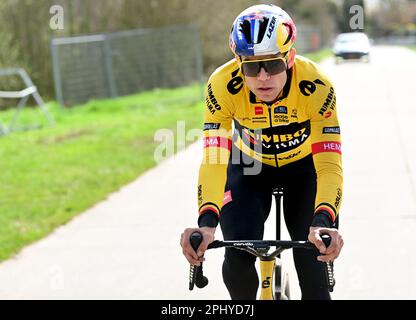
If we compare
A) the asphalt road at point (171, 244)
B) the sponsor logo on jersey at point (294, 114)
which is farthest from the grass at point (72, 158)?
the sponsor logo on jersey at point (294, 114)

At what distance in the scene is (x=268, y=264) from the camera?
3.36 meters

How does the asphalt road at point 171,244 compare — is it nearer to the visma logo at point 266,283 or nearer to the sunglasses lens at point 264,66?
the visma logo at point 266,283

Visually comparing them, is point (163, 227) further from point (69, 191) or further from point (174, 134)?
point (174, 134)

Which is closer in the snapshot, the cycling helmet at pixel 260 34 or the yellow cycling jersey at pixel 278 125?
the cycling helmet at pixel 260 34

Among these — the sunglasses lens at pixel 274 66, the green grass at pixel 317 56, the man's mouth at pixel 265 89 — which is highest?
the sunglasses lens at pixel 274 66

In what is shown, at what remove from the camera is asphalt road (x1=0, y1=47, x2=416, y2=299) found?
16.8 ft

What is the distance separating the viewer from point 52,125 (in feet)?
45.0

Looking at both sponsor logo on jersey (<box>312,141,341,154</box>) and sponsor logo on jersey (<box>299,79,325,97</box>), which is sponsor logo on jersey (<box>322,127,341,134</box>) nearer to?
sponsor logo on jersey (<box>312,141,341,154</box>)

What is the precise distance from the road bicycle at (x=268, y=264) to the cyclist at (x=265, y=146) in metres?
0.05

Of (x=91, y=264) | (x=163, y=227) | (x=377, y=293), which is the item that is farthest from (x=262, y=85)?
(x=163, y=227)

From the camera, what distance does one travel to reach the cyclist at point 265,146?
3074mm

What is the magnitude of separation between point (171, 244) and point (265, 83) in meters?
3.32

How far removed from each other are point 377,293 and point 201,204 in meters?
2.21

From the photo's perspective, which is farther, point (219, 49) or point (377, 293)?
point (219, 49)
